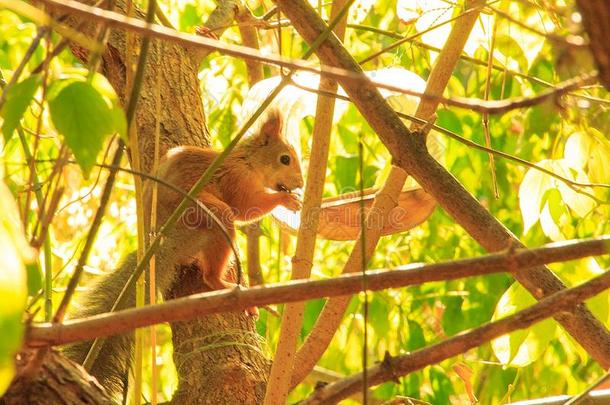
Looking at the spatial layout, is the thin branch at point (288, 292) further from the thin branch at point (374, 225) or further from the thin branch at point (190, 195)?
the thin branch at point (374, 225)

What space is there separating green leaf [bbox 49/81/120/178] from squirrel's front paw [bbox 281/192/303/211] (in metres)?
2.20

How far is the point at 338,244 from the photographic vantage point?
12.4 feet

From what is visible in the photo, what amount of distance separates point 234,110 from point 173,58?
1169 millimetres

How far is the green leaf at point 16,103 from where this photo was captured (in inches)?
32.4

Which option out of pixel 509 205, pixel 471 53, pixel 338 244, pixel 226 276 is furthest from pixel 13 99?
pixel 509 205

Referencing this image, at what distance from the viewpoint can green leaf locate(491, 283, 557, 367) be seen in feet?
4.90

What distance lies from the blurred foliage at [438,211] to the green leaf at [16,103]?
2.15 feet

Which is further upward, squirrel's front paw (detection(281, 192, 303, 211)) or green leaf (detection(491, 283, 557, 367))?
squirrel's front paw (detection(281, 192, 303, 211))

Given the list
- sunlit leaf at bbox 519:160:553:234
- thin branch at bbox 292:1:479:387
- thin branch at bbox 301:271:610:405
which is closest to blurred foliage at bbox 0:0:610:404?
sunlit leaf at bbox 519:160:553:234

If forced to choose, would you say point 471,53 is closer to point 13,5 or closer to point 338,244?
point 338,244

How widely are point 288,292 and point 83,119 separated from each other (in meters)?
0.29

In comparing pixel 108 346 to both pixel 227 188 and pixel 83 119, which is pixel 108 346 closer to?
pixel 83 119

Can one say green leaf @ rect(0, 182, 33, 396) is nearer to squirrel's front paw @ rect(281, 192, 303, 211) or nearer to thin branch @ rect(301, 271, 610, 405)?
thin branch @ rect(301, 271, 610, 405)

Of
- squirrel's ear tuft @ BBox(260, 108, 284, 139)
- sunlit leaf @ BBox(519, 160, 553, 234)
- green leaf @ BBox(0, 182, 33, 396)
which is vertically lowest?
green leaf @ BBox(0, 182, 33, 396)
